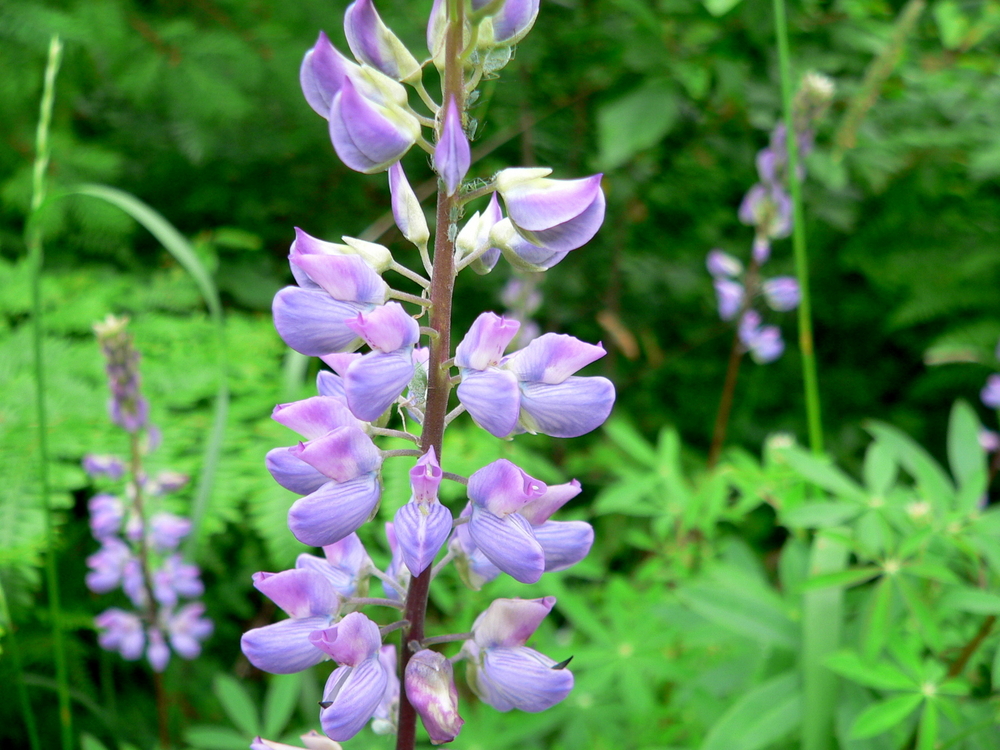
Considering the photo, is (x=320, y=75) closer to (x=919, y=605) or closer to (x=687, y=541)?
(x=919, y=605)

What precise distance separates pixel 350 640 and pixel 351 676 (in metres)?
0.04

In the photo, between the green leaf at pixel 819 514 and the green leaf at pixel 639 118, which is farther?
the green leaf at pixel 639 118

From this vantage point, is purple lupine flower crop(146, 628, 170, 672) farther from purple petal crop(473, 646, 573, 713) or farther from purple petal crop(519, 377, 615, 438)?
purple petal crop(519, 377, 615, 438)

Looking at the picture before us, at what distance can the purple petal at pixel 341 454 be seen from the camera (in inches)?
31.0

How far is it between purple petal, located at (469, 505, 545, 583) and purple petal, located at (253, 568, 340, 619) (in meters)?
0.19

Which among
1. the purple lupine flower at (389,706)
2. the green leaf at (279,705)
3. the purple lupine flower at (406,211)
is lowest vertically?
the green leaf at (279,705)

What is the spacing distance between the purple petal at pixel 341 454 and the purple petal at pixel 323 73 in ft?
1.09

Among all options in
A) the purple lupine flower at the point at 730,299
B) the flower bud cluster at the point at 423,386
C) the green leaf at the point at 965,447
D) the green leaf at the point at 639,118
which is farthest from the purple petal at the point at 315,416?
the purple lupine flower at the point at 730,299

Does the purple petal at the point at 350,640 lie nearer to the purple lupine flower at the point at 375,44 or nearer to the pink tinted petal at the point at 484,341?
the pink tinted petal at the point at 484,341

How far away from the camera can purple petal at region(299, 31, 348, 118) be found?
0.74 m

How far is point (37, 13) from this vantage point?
2.27m

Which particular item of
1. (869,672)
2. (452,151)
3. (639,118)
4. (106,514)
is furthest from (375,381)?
(639,118)

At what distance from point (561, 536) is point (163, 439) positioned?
170 cm

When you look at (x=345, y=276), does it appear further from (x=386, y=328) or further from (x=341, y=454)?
(x=341, y=454)
